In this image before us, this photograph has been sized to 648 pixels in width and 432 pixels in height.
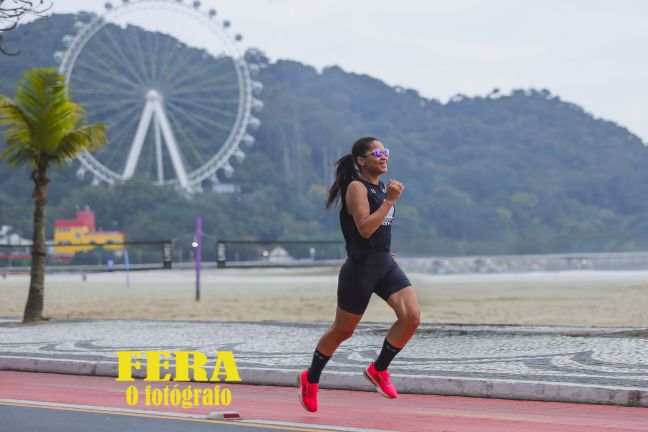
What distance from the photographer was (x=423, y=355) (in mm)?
10453

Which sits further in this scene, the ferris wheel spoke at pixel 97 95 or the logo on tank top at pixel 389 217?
the ferris wheel spoke at pixel 97 95

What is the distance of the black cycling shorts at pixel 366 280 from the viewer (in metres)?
6.82

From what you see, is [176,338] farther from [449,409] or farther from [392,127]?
[392,127]

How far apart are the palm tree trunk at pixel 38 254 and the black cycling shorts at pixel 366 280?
12113 mm

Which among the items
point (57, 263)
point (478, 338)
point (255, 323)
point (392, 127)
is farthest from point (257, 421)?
point (392, 127)

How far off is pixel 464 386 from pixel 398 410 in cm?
97

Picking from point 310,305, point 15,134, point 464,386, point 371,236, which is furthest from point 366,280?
point 310,305

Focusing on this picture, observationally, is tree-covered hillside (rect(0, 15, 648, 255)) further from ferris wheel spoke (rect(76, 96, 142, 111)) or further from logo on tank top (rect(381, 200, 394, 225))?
logo on tank top (rect(381, 200, 394, 225))

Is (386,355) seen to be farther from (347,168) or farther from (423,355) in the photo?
(423,355)

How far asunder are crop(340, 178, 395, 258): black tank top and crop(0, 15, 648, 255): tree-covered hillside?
9176cm

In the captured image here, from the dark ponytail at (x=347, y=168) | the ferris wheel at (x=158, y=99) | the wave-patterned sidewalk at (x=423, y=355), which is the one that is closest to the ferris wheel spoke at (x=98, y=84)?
the ferris wheel at (x=158, y=99)

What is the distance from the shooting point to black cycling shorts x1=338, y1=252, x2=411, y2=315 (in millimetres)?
6816

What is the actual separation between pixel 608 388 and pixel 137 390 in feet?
12.0

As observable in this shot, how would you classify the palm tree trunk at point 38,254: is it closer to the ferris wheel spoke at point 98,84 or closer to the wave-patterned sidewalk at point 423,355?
the wave-patterned sidewalk at point 423,355
